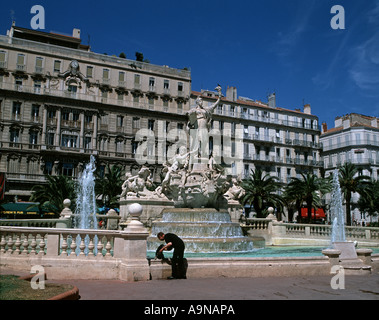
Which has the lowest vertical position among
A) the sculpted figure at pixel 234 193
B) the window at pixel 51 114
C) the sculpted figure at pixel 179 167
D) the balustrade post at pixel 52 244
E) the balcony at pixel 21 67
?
the balustrade post at pixel 52 244

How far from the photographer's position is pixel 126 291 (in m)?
7.64

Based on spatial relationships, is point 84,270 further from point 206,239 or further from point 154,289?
point 206,239

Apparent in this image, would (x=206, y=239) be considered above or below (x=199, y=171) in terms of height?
below

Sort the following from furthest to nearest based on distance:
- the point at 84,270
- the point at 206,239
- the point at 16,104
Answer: the point at 16,104 < the point at 206,239 < the point at 84,270

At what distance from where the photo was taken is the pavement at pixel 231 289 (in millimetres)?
7223

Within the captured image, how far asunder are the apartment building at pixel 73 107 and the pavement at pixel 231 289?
43298 millimetres

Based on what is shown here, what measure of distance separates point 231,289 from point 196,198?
10317 millimetres

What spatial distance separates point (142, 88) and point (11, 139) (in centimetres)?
1962

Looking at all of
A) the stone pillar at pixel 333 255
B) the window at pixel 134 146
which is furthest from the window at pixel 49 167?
the stone pillar at pixel 333 255

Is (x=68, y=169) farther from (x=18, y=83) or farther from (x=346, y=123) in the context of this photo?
(x=346, y=123)

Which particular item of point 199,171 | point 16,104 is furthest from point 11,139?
point 199,171

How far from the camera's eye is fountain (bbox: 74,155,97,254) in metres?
21.6

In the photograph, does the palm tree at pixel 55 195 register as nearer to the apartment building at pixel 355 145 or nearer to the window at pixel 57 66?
the window at pixel 57 66

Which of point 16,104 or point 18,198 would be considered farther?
point 16,104
